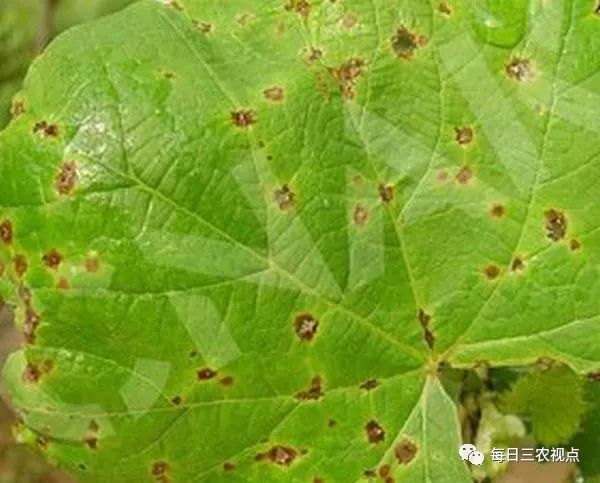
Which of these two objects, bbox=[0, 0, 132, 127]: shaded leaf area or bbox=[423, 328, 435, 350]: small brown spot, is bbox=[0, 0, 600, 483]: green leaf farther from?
bbox=[0, 0, 132, 127]: shaded leaf area

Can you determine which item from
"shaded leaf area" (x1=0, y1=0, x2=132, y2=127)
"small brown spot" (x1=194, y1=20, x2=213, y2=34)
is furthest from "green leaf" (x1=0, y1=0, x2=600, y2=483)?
"shaded leaf area" (x1=0, y1=0, x2=132, y2=127)

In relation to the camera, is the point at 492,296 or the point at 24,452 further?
the point at 24,452

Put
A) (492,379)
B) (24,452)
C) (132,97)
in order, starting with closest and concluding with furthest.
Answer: (132,97) < (492,379) < (24,452)

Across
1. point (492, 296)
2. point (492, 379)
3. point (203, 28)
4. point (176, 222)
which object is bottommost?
point (492, 379)

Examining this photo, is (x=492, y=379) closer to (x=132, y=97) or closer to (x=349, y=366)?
(x=349, y=366)

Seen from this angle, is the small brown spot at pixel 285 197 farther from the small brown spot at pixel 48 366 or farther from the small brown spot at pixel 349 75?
the small brown spot at pixel 48 366

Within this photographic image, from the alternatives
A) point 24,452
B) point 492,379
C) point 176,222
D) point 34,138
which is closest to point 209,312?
point 176,222

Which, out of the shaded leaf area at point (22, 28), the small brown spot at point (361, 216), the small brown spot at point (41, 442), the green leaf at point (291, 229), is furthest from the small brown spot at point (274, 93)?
the shaded leaf area at point (22, 28)
